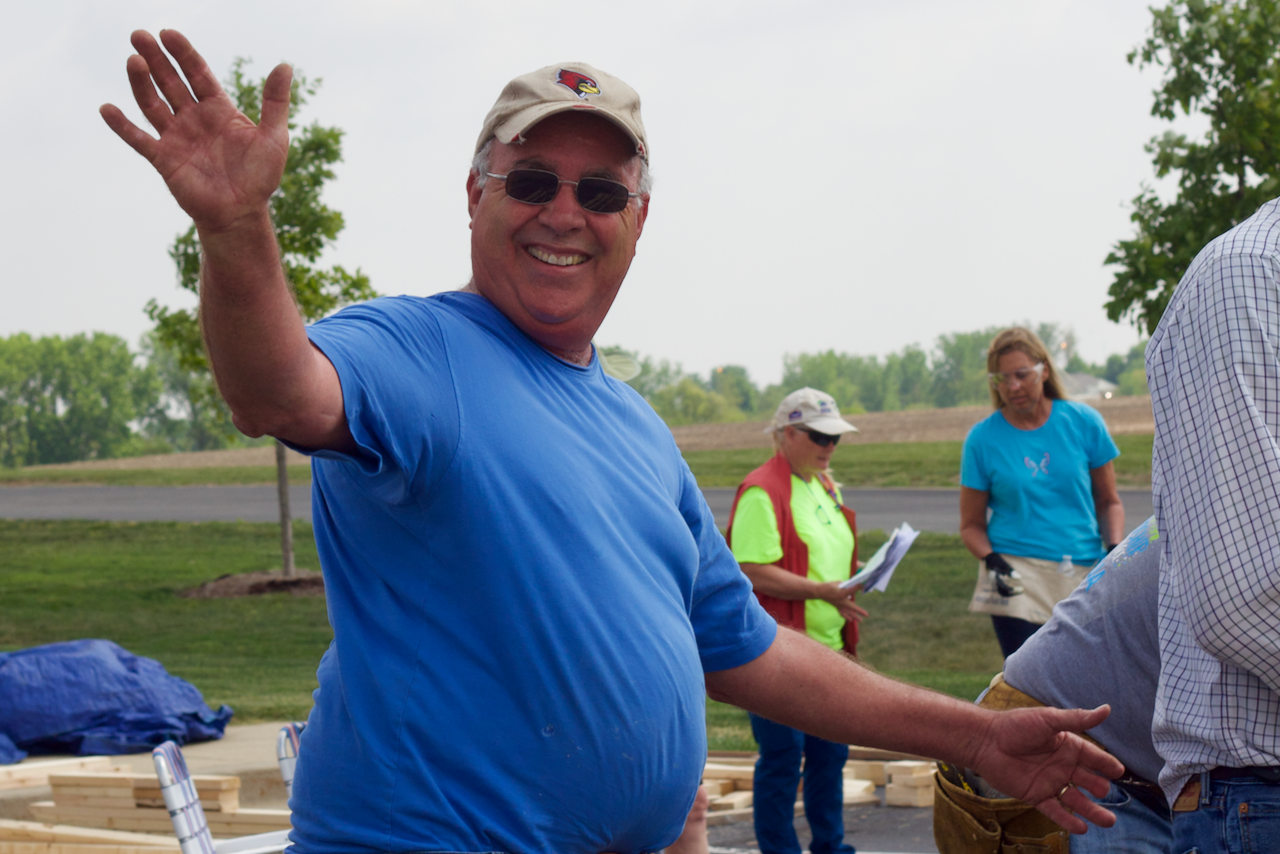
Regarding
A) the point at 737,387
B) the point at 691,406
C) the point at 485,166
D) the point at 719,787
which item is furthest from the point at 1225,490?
A: the point at 737,387

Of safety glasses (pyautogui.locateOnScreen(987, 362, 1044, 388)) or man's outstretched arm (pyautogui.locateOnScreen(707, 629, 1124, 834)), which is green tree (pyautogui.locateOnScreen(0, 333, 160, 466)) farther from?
man's outstretched arm (pyautogui.locateOnScreen(707, 629, 1124, 834))

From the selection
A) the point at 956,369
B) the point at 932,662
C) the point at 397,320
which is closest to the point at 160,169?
the point at 397,320

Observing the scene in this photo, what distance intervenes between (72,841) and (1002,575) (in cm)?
453

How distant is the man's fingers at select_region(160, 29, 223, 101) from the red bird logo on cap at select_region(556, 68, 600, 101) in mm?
769

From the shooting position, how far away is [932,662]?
11961mm

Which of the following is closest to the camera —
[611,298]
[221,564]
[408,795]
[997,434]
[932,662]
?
[408,795]

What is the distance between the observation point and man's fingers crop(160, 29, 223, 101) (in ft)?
5.42

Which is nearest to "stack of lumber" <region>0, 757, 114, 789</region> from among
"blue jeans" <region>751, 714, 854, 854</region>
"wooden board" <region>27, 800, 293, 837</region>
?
"wooden board" <region>27, 800, 293, 837</region>

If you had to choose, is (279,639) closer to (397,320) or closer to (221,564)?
(221,564)

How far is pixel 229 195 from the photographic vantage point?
65.6 inches

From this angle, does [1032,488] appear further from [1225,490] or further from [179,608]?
[179,608]

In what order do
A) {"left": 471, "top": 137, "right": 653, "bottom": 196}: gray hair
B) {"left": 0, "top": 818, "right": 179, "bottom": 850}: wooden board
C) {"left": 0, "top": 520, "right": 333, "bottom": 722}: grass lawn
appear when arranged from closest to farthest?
1. {"left": 471, "top": 137, "right": 653, "bottom": 196}: gray hair
2. {"left": 0, "top": 818, "right": 179, "bottom": 850}: wooden board
3. {"left": 0, "top": 520, "right": 333, "bottom": 722}: grass lawn

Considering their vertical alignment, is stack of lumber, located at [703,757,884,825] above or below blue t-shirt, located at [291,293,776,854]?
below

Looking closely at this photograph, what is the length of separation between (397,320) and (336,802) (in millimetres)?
750
